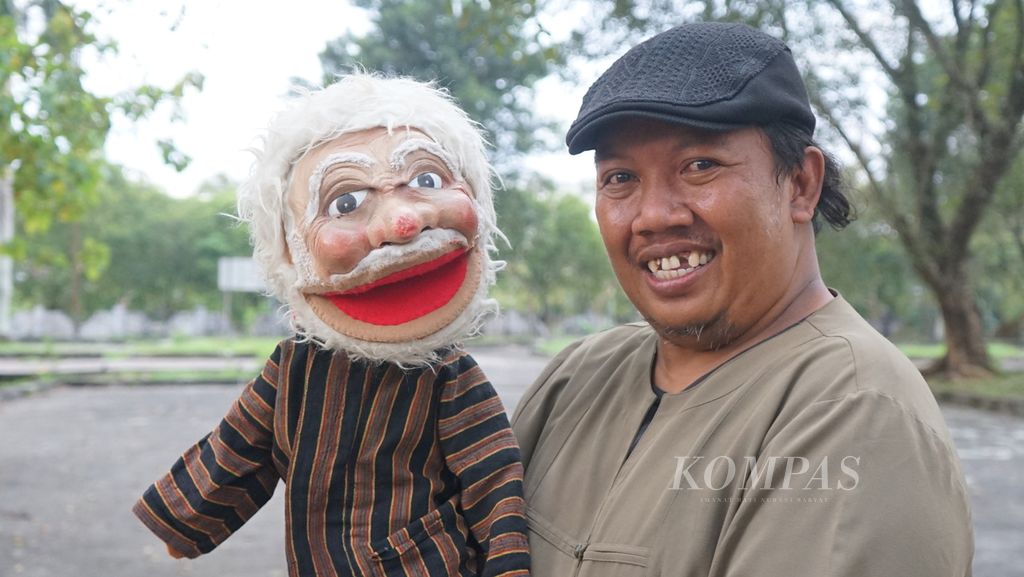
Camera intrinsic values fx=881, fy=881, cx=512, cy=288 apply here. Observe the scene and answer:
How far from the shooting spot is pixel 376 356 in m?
1.83

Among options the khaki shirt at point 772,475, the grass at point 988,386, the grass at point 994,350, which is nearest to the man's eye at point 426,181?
the khaki shirt at point 772,475

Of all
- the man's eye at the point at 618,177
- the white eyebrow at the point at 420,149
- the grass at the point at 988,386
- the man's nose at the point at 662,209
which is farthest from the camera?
the grass at the point at 988,386

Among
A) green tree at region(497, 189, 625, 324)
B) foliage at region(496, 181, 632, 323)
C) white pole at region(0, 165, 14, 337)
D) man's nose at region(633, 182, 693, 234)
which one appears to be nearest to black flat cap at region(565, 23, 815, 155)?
man's nose at region(633, 182, 693, 234)

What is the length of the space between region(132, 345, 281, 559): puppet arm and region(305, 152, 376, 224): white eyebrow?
1.24ft

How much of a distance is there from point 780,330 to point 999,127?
1325 centimetres

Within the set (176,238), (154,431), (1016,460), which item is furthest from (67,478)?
(176,238)

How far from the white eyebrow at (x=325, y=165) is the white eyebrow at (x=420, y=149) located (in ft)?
0.16

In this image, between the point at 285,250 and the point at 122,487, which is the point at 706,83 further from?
the point at 122,487

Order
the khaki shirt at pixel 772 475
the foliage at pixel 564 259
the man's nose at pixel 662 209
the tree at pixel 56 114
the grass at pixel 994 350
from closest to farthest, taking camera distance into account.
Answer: the khaki shirt at pixel 772 475 → the man's nose at pixel 662 209 → the tree at pixel 56 114 → the grass at pixel 994 350 → the foliage at pixel 564 259

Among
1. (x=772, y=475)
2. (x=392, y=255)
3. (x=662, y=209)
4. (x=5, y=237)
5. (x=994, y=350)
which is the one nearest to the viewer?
(x=772, y=475)

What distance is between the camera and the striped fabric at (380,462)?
5.84 feet

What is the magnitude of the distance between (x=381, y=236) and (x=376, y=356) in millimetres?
258

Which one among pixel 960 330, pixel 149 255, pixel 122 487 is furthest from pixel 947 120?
pixel 149 255

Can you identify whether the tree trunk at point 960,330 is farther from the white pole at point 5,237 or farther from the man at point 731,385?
the white pole at point 5,237
